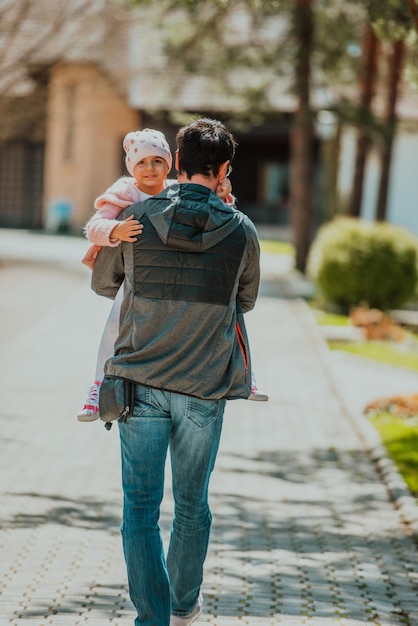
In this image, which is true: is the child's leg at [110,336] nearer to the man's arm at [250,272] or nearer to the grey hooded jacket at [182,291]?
the grey hooded jacket at [182,291]

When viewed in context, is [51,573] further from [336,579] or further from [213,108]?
[213,108]

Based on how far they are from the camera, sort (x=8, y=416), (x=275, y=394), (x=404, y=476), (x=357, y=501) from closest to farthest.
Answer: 1. (x=357, y=501)
2. (x=404, y=476)
3. (x=8, y=416)
4. (x=275, y=394)

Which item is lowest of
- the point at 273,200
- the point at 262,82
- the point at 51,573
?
the point at 273,200

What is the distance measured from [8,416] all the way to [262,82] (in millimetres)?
16328

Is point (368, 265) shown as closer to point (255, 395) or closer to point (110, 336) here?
point (255, 395)

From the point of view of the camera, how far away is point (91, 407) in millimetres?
4418

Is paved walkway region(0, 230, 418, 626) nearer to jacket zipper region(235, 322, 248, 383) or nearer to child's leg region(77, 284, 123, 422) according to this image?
child's leg region(77, 284, 123, 422)

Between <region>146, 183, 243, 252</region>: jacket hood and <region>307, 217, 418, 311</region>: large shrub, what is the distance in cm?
1632

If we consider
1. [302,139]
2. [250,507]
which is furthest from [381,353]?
[302,139]

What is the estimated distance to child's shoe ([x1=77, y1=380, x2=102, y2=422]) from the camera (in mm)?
4375

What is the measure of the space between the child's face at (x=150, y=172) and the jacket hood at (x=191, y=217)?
0.41 ft

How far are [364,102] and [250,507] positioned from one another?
1977 centimetres

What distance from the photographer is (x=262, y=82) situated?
25.3 m

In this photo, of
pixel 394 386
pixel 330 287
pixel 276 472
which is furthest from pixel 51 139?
pixel 276 472
